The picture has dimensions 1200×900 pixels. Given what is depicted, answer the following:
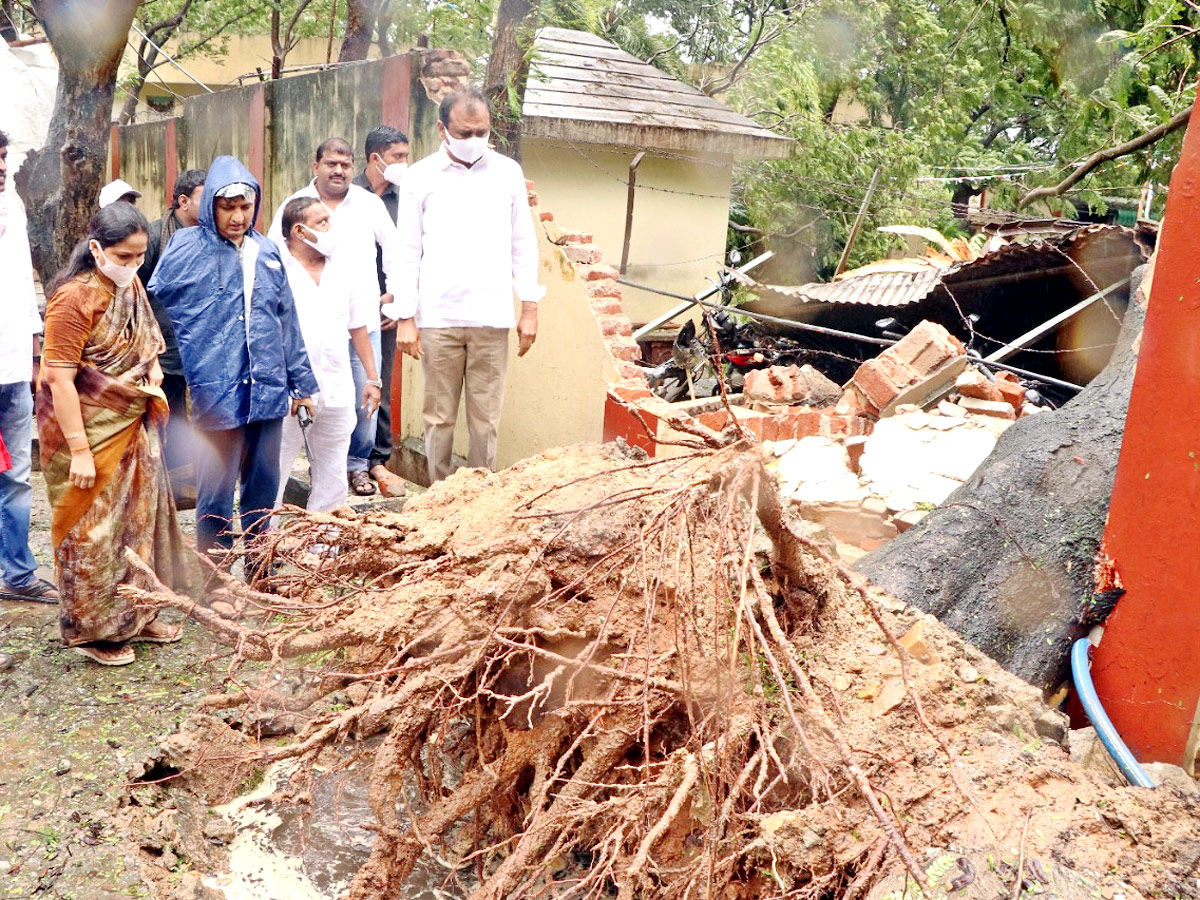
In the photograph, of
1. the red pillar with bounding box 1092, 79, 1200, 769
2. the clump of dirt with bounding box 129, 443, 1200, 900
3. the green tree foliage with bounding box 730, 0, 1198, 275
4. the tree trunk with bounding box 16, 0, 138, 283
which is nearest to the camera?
the clump of dirt with bounding box 129, 443, 1200, 900

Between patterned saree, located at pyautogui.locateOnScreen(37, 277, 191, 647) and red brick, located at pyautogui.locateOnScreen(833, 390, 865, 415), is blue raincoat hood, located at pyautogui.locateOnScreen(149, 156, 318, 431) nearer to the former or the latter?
patterned saree, located at pyautogui.locateOnScreen(37, 277, 191, 647)

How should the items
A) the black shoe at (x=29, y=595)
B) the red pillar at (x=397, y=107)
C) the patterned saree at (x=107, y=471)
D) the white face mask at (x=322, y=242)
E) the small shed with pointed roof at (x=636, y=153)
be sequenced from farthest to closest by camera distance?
the small shed with pointed roof at (x=636, y=153)
the red pillar at (x=397, y=107)
the white face mask at (x=322, y=242)
the black shoe at (x=29, y=595)
the patterned saree at (x=107, y=471)

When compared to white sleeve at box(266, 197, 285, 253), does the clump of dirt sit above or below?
below

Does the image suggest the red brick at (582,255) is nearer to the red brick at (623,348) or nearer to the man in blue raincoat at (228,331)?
the red brick at (623,348)

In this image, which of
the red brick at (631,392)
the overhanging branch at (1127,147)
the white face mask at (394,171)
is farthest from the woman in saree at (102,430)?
the overhanging branch at (1127,147)

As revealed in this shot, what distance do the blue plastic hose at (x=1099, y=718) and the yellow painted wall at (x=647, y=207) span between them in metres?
7.11

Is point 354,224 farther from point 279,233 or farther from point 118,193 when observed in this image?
point 118,193

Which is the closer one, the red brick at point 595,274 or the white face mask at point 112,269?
the white face mask at point 112,269

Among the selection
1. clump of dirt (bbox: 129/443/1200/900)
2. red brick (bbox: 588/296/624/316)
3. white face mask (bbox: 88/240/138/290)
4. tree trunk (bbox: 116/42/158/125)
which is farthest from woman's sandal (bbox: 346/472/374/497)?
tree trunk (bbox: 116/42/158/125)

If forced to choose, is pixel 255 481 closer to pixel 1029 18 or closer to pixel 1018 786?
pixel 1018 786

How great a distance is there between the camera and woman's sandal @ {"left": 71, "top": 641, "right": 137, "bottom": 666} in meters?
4.23

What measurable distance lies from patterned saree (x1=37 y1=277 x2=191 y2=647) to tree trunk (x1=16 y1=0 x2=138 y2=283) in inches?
119

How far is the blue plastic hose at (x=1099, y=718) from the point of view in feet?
10.4

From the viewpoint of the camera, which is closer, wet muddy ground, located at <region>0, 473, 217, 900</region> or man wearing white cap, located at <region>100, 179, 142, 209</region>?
wet muddy ground, located at <region>0, 473, 217, 900</region>
